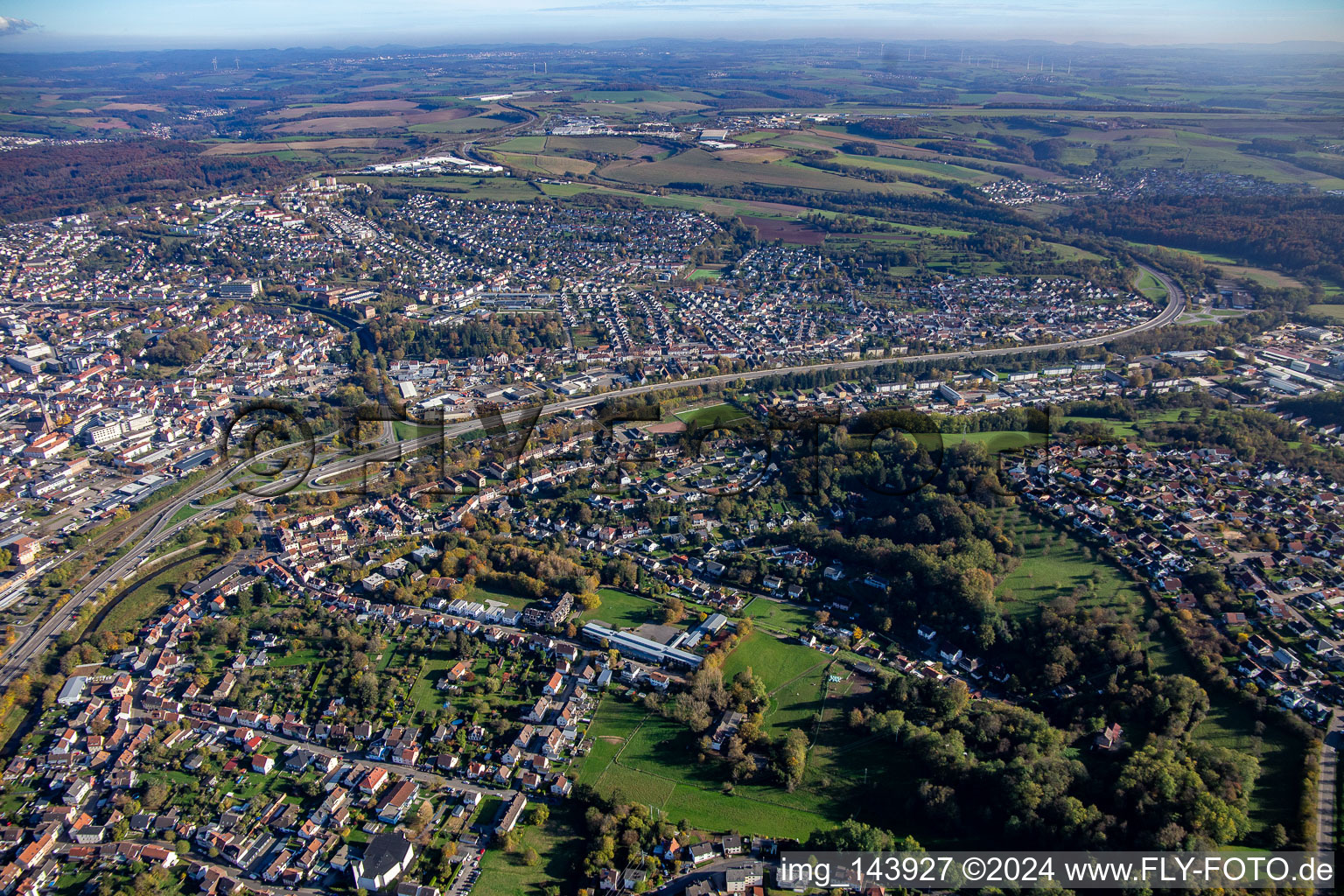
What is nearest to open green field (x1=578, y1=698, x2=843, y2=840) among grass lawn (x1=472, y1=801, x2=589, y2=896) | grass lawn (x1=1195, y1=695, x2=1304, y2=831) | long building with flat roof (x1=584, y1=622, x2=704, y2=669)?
grass lawn (x1=472, y1=801, x2=589, y2=896)

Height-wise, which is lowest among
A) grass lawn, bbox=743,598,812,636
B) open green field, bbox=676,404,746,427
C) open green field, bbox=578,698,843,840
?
open green field, bbox=578,698,843,840

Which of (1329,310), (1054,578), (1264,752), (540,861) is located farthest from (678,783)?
(1329,310)

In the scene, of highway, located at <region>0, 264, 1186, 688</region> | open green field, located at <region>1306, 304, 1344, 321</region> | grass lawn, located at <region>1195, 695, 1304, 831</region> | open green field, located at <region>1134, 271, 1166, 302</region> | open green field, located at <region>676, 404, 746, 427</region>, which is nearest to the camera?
grass lawn, located at <region>1195, 695, 1304, 831</region>

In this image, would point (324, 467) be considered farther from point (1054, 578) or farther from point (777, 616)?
point (1054, 578)

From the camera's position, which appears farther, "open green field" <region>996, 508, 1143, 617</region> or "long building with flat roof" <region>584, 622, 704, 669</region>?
"open green field" <region>996, 508, 1143, 617</region>

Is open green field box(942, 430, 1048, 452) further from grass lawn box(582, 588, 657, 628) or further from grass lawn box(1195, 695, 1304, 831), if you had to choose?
grass lawn box(582, 588, 657, 628)

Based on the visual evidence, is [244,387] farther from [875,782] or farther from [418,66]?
[418,66]

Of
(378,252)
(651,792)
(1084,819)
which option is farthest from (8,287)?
(1084,819)
